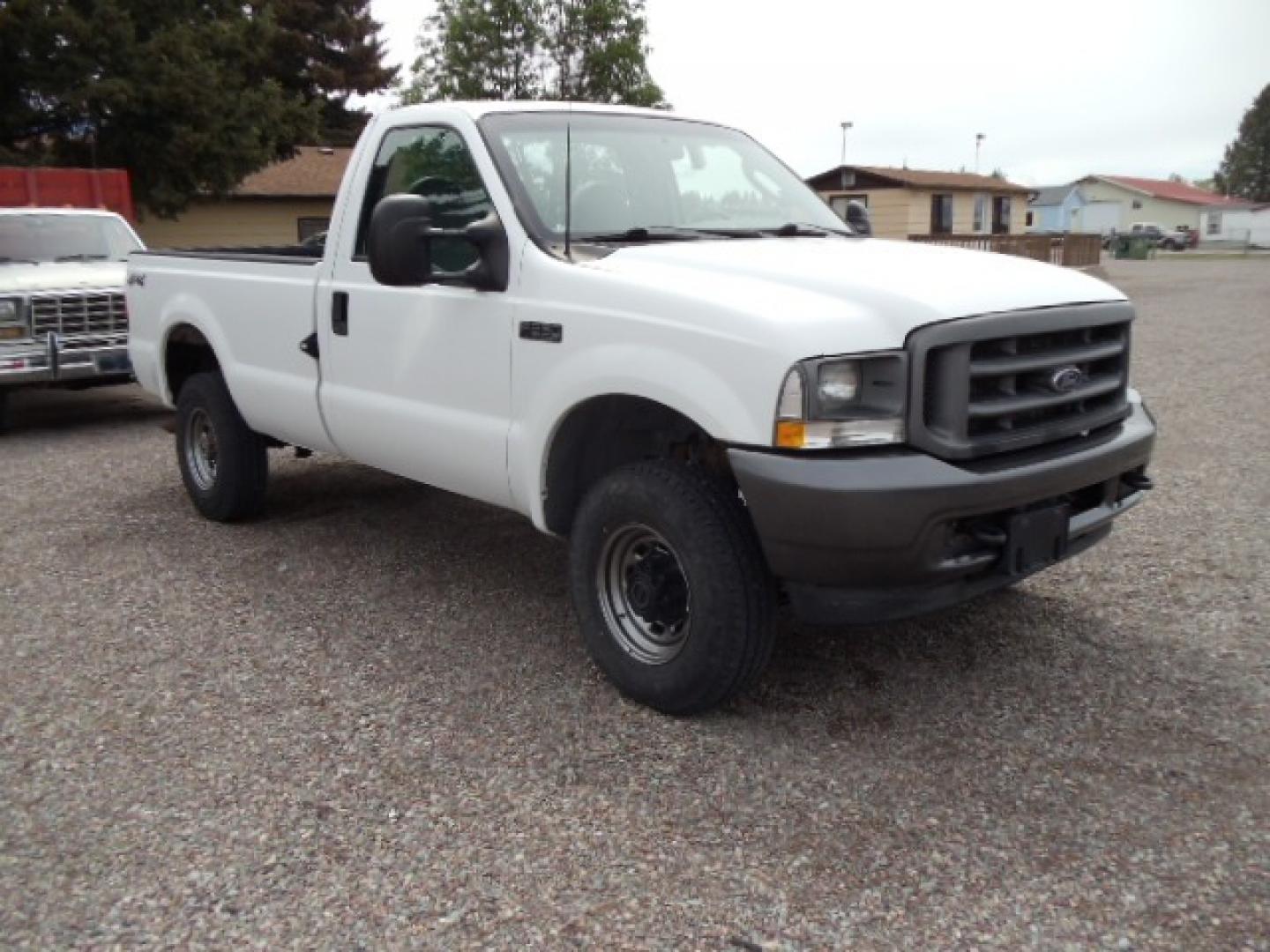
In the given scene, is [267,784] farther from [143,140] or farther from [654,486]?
[143,140]

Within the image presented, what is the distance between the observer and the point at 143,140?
17250 millimetres

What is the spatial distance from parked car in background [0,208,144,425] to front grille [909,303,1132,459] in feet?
24.3

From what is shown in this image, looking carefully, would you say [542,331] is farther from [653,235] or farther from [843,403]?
[843,403]

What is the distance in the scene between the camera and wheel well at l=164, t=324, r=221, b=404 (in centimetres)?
652

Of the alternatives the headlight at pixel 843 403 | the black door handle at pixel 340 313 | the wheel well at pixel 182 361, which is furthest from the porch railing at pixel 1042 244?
the headlight at pixel 843 403

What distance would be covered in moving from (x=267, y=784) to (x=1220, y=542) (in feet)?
15.0

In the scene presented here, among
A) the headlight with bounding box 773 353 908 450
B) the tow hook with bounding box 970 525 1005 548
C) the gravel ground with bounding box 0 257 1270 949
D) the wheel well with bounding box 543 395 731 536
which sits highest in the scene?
the headlight with bounding box 773 353 908 450

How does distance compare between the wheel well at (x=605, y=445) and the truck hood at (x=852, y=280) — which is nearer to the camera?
the truck hood at (x=852, y=280)

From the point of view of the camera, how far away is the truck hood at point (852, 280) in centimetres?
339

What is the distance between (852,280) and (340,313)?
2.42 metres

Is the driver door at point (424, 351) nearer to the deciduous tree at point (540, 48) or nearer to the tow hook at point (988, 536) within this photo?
the tow hook at point (988, 536)

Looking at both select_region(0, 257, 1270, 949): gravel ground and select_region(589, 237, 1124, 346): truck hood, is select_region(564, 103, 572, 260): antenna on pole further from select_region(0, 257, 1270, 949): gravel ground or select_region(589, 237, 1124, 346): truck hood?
select_region(0, 257, 1270, 949): gravel ground

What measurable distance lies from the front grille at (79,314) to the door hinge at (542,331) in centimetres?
623

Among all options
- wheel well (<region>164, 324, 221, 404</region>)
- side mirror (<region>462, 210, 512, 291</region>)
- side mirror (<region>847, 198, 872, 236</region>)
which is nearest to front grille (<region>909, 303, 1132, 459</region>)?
side mirror (<region>462, 210, 512, 291</region>)
